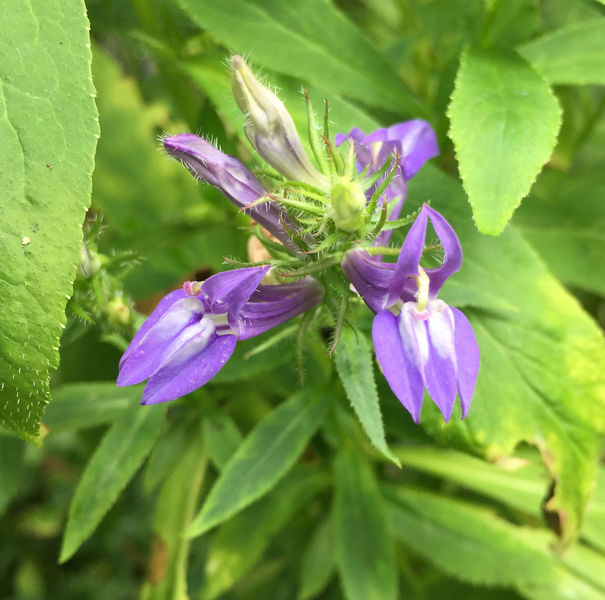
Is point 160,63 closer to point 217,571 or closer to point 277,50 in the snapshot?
point 277,50

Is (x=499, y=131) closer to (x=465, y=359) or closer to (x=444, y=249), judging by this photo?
(x=444, y=249)

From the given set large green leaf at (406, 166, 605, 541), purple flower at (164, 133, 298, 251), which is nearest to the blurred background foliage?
large green leaf at (406, 166, 605, 541)

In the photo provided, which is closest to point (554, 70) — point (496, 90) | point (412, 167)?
point (496, 90)

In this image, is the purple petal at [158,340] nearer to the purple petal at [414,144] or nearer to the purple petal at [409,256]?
the purple petal at [409,256]

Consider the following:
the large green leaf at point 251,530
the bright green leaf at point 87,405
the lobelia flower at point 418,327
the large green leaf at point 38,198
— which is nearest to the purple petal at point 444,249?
the lobelia flower at point 418,327

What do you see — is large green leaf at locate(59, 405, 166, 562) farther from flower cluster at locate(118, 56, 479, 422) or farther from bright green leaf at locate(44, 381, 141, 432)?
flower cluster at locate(118, 56, 479, 422)
